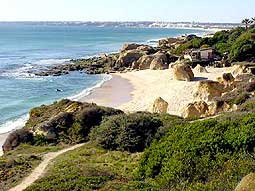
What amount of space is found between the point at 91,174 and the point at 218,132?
392 centimetres

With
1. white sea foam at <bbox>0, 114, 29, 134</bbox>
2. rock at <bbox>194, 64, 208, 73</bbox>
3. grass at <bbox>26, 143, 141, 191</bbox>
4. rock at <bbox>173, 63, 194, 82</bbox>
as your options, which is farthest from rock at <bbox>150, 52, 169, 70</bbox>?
grass at <bbox>26, 143, 141, 191</bbox>

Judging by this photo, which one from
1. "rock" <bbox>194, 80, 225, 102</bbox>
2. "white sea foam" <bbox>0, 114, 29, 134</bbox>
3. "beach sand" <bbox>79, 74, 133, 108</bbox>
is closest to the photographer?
"white sea foam" <bbox>0, 114, 29, 134</bbox>

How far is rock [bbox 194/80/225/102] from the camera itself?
3198 centimetres

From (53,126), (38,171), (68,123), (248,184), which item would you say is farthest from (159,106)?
(248,184)

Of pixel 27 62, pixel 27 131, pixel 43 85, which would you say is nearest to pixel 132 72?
pixel 43 85

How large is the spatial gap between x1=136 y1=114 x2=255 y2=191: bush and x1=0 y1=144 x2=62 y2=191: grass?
13.0ft

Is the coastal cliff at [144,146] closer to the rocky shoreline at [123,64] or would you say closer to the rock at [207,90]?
the rock at [207,90]

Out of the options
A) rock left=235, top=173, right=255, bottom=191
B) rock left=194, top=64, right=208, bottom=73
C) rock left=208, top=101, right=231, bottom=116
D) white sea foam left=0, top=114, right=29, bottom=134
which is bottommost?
white sea foam left=0, top=114, right=29, bottom=134

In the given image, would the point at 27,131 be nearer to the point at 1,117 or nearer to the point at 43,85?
the point at 1,117

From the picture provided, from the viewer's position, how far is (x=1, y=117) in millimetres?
35750

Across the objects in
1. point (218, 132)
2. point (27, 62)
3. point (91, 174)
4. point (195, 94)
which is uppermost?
point (218, 132)

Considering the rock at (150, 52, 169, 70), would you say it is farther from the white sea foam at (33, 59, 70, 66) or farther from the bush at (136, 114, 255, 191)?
the bush at (136, 114, 255, 191)

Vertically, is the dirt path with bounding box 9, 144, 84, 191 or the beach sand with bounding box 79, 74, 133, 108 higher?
the dirt path with bounding box 9, 144, 84, 191

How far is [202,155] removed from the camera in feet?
43.3
